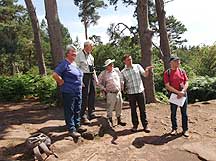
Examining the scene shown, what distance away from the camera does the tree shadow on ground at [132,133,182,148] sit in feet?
24.4

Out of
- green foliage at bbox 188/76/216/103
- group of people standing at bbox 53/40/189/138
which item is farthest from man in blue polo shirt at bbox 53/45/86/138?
green foliage at bbox 188/76/216/103

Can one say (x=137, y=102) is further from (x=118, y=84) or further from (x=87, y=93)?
(x=87, y=93)

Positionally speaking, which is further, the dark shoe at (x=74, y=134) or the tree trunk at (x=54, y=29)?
the tree trunk at (x=54, y=29)

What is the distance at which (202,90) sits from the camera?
13.9 meters

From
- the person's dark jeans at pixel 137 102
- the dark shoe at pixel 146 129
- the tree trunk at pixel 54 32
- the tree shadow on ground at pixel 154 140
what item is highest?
the tree trunk at pixel 54 32

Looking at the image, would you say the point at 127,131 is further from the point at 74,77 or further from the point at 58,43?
the point at 58,43

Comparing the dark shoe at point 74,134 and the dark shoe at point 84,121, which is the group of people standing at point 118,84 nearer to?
the dark shoe at point 84,121

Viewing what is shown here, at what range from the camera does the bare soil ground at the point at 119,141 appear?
670 cm

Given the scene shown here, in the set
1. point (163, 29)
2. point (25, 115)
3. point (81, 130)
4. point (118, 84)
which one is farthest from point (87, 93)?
point (163, 29)

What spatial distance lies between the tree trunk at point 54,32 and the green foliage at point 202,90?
5.71 metres

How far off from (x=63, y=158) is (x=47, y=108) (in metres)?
A: 4.89

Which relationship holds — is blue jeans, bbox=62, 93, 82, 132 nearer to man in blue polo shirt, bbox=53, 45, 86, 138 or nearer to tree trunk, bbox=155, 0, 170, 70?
man in blue polo shirt, bbox=53, 45, 86, 138

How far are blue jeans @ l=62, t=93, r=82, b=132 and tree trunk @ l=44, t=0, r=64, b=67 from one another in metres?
4.04

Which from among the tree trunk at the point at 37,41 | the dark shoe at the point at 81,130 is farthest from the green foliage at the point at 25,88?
the dark shoe at the point at 81,130
